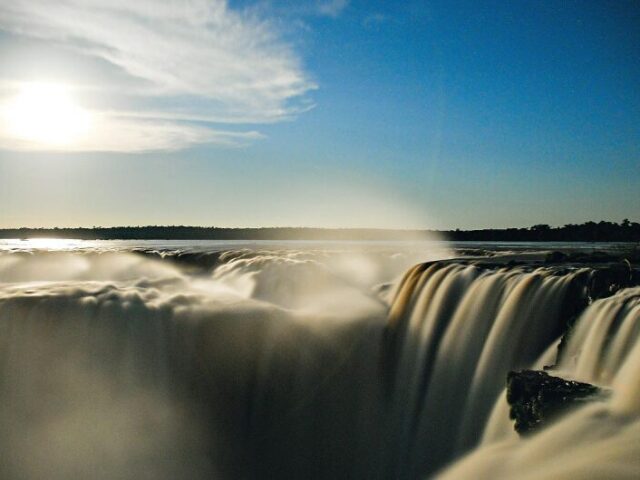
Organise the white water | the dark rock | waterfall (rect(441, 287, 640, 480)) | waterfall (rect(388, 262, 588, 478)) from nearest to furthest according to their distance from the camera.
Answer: waterfall (rect(441, 287, 640, 480)) → the dark rock → waterfall (rect(388, 262, 588, 478)) → the white water

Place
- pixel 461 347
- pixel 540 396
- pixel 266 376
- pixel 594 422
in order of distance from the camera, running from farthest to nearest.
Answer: pixel 266 376 → pixel 461 347 → pixel 540 396 → pixel 594 422

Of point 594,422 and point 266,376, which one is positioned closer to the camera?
point 594,422

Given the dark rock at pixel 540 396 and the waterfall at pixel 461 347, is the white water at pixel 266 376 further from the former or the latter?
the dark rock at pixel 540 396

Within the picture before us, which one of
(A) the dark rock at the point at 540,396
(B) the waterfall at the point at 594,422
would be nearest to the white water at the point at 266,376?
(B) the waterfall at the point at 594,422

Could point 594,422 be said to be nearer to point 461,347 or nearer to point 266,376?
point 461,347

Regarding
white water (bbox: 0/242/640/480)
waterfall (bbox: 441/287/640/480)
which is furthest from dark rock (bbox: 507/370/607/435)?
white water (bbox: 0/242/640/480)

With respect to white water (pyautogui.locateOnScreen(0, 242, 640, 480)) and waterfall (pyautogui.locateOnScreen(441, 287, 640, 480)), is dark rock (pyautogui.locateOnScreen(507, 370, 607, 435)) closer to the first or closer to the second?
waterfall (pyautogui.locateOnScreen(441, 287, 640, 480))

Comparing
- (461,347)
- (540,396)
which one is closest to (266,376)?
(461,347)
